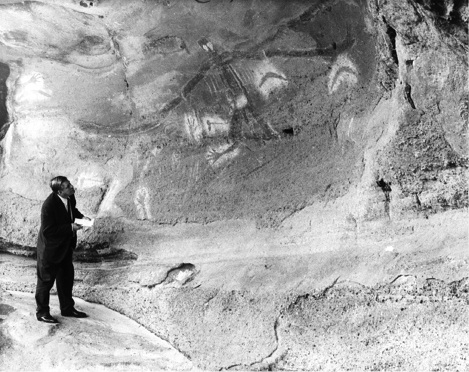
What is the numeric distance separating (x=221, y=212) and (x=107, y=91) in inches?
36.0

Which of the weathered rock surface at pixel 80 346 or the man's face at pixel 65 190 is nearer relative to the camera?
the weathered rock surface at pixel 80 346

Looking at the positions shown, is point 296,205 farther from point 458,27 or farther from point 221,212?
point 458,27

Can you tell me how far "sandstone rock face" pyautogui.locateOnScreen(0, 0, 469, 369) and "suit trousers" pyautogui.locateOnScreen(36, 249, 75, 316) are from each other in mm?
260

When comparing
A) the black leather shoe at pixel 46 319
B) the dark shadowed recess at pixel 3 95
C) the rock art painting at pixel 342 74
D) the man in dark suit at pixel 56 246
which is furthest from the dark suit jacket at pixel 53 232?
the rock art painting at pixel 342 74

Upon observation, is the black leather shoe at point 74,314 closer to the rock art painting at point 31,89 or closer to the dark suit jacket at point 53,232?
the dark suit jacket at point 53,232

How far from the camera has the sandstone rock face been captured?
3.65 metres

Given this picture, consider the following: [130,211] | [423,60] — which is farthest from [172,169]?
[423,60]

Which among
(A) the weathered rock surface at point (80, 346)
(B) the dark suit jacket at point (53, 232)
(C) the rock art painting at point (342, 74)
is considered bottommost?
(A) the weathered rock surface at point (80, 346)

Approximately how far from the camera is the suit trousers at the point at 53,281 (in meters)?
3.93

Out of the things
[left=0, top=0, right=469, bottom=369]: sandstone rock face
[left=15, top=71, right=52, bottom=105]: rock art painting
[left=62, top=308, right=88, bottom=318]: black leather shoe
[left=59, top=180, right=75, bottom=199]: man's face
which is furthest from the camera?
[left=15, top=71, right=52, bottom=105]: rock art painting

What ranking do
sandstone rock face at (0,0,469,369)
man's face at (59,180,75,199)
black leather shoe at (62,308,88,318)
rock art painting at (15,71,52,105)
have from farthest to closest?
rock art painting at (15,71,52,105)
black leather shoe at (62,308,88,318)
man's face at (59,180,75,199)
sandstone rock face at (0,0,469,369)

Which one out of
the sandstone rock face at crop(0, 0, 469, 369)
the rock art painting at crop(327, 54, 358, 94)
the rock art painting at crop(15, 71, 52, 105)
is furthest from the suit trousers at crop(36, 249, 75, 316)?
the rock art painting at crop(327, 54, 358, 94)

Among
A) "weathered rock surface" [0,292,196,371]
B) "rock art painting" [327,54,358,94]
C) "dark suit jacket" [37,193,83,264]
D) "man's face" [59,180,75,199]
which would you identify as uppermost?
"rock art painting" [327,54,358,94]

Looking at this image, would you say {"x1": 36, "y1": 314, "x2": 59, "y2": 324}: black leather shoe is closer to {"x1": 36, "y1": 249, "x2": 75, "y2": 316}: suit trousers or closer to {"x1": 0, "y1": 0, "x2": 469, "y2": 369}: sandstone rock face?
{"x1": 36, "y1": 249, "x2": 75, "y2": 316}: suit trousers
